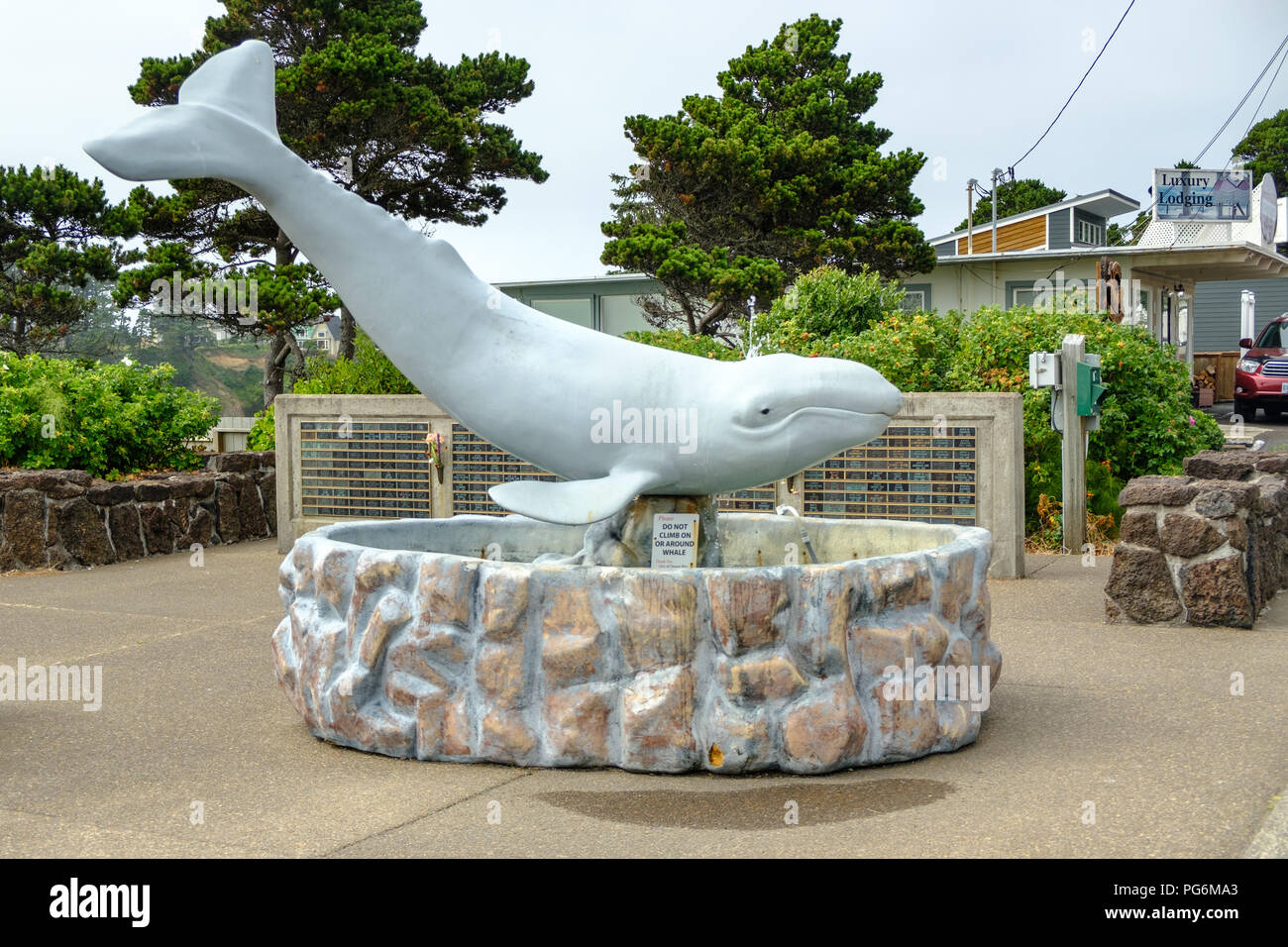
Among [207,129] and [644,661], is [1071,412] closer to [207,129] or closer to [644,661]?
[644,661]

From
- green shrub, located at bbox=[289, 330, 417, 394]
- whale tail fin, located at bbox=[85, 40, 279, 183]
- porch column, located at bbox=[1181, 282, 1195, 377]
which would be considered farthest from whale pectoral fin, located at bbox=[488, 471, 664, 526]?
porch column, located at bbox=[1181, 282, 1195, 377]

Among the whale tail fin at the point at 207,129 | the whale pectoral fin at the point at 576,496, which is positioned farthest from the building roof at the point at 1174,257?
the whale tail fin at the point at 207,129

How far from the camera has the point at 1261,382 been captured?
24453mm

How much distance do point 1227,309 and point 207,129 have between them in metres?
37.1

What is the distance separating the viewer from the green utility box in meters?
11.1

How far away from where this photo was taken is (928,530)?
6.50 meters

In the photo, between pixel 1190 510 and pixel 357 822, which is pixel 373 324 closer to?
pixel 357 822

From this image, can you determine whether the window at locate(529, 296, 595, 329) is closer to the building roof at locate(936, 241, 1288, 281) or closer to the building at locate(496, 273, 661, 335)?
the building at locate(496, 273, 661, 335)

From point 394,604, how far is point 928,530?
293cm

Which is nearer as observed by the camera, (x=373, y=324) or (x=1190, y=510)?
(x=373, y=324)

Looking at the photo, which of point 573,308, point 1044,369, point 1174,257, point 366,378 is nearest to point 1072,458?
point 1044,369

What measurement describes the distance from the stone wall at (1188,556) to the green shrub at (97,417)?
10.3 m
